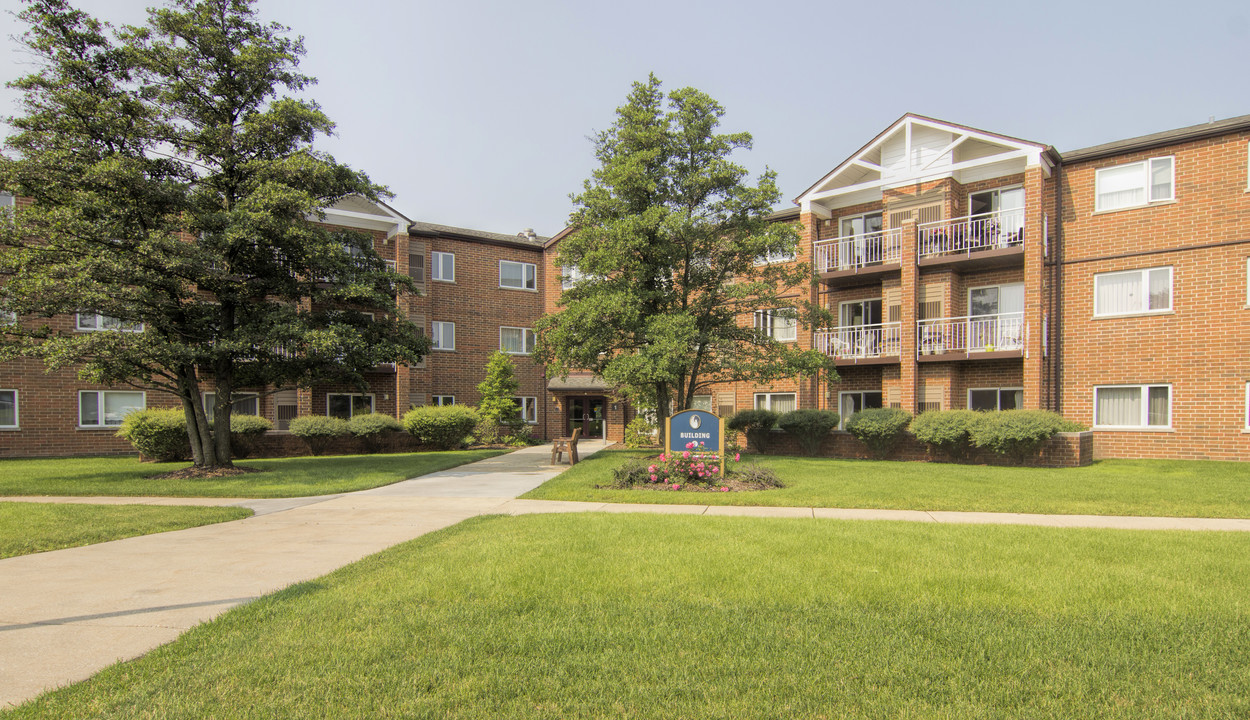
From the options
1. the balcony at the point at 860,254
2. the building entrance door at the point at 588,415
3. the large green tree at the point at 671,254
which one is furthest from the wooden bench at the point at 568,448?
the building entrance door at the point at 588,415

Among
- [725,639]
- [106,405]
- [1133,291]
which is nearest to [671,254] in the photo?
[1133,291]

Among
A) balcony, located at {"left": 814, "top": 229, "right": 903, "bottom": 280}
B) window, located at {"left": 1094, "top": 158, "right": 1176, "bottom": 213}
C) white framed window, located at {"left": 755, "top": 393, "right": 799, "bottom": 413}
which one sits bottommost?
white framed window, located at {"left": 755, "top": 393, "right": 799, "bottom": 413}

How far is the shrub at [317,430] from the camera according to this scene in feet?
74.0

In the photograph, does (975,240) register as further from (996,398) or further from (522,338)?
(522,338)

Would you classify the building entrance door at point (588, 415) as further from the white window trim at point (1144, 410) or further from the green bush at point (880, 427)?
the white window trim at point (1144, 410)

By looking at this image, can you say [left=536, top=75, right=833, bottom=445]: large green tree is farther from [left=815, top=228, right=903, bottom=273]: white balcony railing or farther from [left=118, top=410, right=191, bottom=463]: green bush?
[left=118, top=410, right=191, bottom=463]: green bush

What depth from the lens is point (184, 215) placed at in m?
14.8

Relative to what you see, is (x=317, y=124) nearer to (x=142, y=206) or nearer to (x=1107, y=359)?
(x=142, y=206)

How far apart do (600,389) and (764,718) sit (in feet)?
87.7

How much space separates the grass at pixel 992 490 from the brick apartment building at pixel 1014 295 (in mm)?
2479

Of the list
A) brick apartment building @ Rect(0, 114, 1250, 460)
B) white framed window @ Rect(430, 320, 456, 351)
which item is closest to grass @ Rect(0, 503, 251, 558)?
brick apartment building @ Rect(0, 114, 1250, 460)

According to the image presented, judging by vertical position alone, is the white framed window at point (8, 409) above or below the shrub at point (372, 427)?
above

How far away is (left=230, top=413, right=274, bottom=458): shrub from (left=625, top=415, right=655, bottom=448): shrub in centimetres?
1242

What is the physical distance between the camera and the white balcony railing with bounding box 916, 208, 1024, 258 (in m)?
18.8
